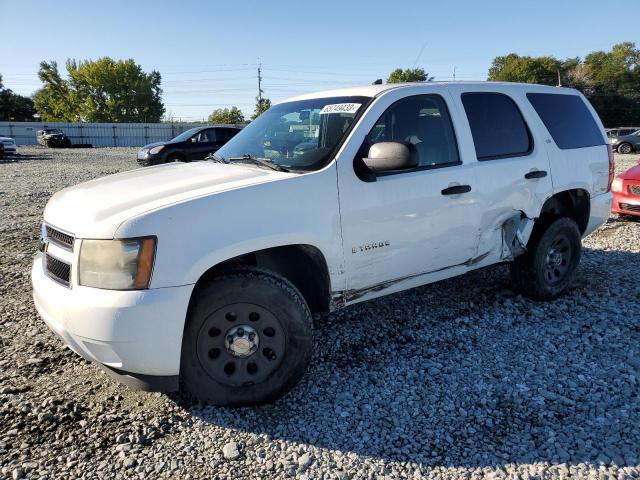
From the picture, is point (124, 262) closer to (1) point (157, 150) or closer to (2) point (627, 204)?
(2) point (627, 204)

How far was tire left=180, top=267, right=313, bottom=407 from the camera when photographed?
8.85 ft

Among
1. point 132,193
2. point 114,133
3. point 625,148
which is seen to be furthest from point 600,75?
point 132,193

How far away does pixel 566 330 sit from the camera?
13.0 ft

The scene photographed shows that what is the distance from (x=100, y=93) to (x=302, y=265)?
263 feet

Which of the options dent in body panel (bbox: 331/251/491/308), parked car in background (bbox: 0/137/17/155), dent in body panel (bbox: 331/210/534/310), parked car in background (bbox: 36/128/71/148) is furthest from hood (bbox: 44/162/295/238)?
parked car in background (bbox: 36/128/71/148)

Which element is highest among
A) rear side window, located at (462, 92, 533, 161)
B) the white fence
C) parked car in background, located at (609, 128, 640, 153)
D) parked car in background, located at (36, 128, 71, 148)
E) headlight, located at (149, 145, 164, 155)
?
the white fence

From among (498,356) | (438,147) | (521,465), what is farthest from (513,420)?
(438,147)

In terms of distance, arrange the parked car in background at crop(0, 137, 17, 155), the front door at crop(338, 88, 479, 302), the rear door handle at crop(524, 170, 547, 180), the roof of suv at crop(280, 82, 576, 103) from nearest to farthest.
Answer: the front door at crop(338, 88, 479, 302), the roof of suv at crop(280, 82, 576, 103), the rear door handle at crop(524, 170, 547, 180), the parked car in background at crop(0, 137, 17, 155)

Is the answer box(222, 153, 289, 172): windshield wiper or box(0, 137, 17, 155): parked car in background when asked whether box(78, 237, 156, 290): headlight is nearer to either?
box(222, 153, 289, 172): windshield wiper

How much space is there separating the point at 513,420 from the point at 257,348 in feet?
5.08

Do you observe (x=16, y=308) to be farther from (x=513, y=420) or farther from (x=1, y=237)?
(x=513, y=420)

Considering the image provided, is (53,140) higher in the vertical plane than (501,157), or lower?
higher

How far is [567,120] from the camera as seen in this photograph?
180 inches

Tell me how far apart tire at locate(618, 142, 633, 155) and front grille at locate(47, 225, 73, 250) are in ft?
100
